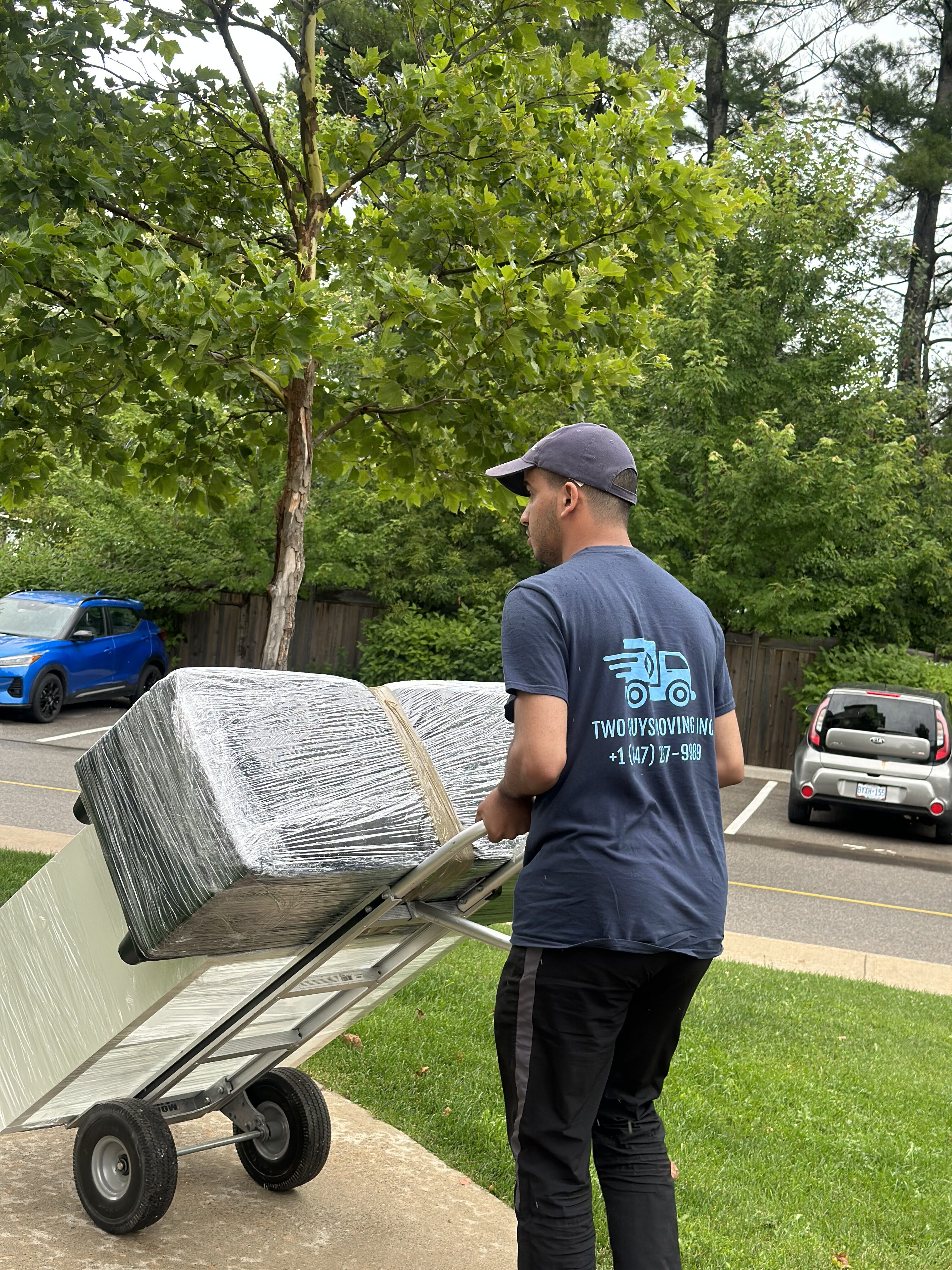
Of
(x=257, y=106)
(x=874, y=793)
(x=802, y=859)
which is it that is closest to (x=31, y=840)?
(x=257, y=106)

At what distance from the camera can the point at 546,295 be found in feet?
19.5

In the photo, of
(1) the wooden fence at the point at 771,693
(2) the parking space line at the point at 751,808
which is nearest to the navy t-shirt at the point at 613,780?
(2) the parking space line at the point at 751,808

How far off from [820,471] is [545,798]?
575 inches

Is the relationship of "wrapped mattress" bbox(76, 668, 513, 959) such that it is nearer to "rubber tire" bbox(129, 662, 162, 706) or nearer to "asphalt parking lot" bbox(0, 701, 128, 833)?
"asphalt parking lot" bbox(0, 701, 128, 833)

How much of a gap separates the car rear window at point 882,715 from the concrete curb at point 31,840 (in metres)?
8.20

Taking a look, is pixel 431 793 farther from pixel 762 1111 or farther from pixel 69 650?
pixel 69 650

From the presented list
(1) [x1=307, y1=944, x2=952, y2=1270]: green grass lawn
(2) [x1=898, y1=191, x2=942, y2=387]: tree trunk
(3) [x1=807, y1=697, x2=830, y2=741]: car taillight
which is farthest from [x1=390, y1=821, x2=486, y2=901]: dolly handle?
(2) [x1=898, y1=191, x2=942, y2=387]: tree trunk

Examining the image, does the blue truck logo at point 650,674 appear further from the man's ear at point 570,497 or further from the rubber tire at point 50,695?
the rubber tire at point 50,695

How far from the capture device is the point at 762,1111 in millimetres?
4469

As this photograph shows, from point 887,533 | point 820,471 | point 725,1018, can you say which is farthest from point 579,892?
point 887,533

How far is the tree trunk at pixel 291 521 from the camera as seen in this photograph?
5.86m

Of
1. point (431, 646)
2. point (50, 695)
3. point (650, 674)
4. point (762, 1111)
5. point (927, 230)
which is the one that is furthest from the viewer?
point (927, 230)

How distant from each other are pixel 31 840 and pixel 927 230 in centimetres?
2251

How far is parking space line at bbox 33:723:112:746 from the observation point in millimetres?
14867
